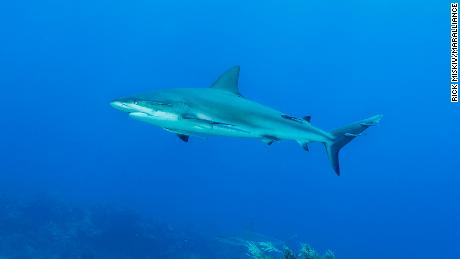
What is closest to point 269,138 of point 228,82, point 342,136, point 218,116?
point 218,116

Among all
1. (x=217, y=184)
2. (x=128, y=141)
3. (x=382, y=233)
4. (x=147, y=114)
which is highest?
(x=128, y=141)

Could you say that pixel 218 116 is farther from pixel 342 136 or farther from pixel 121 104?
pixel 342 136

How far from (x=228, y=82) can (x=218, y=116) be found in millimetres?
1762

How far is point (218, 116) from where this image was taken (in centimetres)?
597

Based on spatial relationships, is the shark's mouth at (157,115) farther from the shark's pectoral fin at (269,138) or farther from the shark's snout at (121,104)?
the shark's pectoral fin at (269,138)

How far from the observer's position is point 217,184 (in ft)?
407

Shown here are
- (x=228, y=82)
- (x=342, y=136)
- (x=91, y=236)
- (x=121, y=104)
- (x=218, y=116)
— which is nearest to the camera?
(x=121, y=104)

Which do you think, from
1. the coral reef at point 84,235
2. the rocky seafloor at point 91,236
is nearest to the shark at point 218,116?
the rocky seafloor at point 91,236

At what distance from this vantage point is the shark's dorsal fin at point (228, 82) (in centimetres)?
748

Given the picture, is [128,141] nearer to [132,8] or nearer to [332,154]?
[132,8]

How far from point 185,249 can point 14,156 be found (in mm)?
120012

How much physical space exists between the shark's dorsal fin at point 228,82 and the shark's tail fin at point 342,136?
82.0 inches

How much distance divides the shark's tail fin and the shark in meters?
0.01

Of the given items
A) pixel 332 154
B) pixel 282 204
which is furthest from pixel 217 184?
pixel 332 154
